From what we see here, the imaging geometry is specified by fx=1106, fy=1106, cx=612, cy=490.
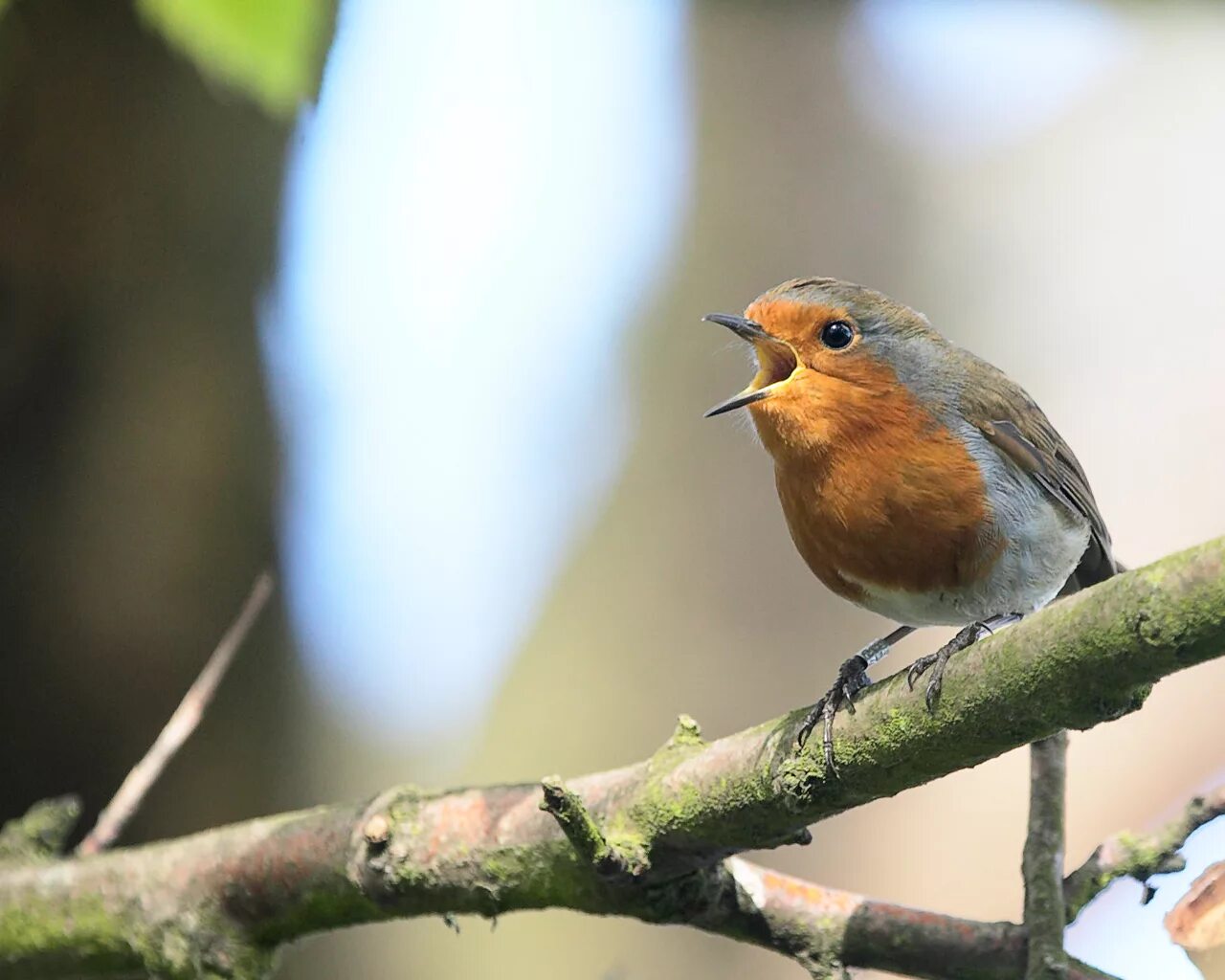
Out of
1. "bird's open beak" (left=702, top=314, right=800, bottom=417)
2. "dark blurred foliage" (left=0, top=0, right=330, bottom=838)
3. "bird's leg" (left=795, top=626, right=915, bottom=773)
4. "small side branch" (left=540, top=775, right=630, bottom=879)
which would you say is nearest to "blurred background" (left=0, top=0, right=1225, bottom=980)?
"dark blurred foliage" (left=0, top=0, right=330, bottom=838)

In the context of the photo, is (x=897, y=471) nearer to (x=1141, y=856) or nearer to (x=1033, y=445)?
(x=1033, y=445)

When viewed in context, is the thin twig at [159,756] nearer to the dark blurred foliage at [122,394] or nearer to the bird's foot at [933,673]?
the dark blurred foliage at [122,394]

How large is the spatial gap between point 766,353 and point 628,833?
0.66m

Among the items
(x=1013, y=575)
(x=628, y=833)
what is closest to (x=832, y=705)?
(x=628, y=833)

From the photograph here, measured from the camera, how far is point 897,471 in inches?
55.0

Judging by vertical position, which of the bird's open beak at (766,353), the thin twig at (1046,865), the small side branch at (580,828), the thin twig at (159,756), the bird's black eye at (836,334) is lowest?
the thin twig at (159,756)

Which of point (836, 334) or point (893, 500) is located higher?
point (836, 334)

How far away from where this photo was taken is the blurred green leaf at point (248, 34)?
3.22 feet

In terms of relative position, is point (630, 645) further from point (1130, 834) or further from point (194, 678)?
point (1130, 834)

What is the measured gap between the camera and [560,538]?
2.95 m

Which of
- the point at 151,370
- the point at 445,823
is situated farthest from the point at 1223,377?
the point at 151,370

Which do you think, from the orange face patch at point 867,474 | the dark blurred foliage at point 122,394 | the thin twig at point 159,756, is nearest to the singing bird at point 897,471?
the orange face patch at point 867,474

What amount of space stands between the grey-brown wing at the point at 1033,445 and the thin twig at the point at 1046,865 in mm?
325

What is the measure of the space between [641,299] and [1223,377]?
4.16 ft
